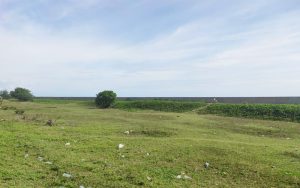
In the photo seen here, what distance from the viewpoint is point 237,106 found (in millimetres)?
51812

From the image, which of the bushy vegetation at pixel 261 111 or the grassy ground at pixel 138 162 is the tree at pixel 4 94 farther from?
the grassy ground at pixel 138 162

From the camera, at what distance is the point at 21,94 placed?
85.4 meters

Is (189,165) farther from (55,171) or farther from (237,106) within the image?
(237,106)

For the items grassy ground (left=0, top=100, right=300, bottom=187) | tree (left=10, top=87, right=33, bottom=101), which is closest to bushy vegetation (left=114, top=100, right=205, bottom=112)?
tree (left=10, top=87, right=33, bottom=101)

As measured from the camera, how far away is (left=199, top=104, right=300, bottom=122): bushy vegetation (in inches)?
1730

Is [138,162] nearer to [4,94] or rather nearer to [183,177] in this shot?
[183,177]

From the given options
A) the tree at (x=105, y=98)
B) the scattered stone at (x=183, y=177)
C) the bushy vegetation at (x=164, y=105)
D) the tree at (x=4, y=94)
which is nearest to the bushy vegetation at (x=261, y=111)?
the bushy vegetation at (x=164, y=105)

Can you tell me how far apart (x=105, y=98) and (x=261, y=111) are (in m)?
25.5

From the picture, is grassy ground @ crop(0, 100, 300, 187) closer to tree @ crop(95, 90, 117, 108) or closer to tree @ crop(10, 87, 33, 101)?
tree @ crop(95, 90, 117, 108)

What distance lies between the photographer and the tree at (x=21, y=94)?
85625mm

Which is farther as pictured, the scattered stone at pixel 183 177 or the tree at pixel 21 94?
the tree at pixel 21 94

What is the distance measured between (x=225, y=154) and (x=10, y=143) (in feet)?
35.0

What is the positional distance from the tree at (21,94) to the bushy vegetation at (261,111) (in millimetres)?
47253

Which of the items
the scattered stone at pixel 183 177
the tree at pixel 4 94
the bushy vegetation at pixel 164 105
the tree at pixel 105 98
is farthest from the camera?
the tree at pixel 4 94
